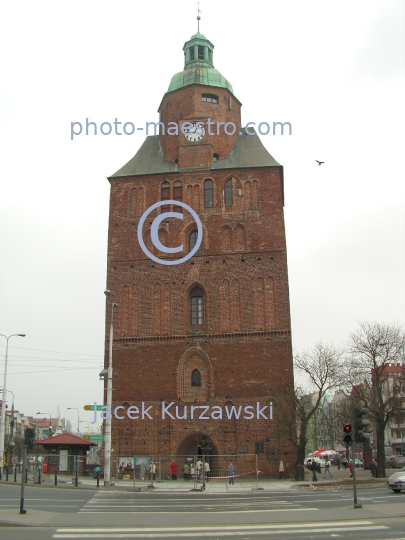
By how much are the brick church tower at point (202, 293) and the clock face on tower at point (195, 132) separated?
8cm

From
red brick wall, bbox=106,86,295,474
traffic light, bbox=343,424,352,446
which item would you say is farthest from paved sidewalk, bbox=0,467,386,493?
traffic light, bbox=343,424,352,446

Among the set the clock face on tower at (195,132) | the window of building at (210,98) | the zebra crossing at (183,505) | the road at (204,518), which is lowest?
the zebra crossing at (183,505)

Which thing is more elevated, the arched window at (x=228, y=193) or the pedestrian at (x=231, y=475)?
the arched window at (x=228, y=193)

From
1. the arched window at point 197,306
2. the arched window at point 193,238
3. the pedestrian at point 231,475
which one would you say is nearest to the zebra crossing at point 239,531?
the pedestrian at point 231,475

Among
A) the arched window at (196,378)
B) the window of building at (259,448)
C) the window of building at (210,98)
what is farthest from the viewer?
the window of building at (210,98)

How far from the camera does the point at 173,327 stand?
131ft

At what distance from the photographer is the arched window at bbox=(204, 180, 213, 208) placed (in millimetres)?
42375

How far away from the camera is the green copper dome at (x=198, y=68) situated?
45719mm

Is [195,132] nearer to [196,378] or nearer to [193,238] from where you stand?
[193,238]

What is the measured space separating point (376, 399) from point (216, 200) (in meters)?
15.8

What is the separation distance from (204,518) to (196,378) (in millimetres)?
22364

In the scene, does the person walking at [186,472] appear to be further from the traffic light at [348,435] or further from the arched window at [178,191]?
the arched window at [178,191]

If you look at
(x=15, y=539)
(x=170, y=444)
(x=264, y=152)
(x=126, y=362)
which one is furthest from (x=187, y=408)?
(x=15, y=539)

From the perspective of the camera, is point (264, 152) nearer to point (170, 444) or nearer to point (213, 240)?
point (213, 240)
